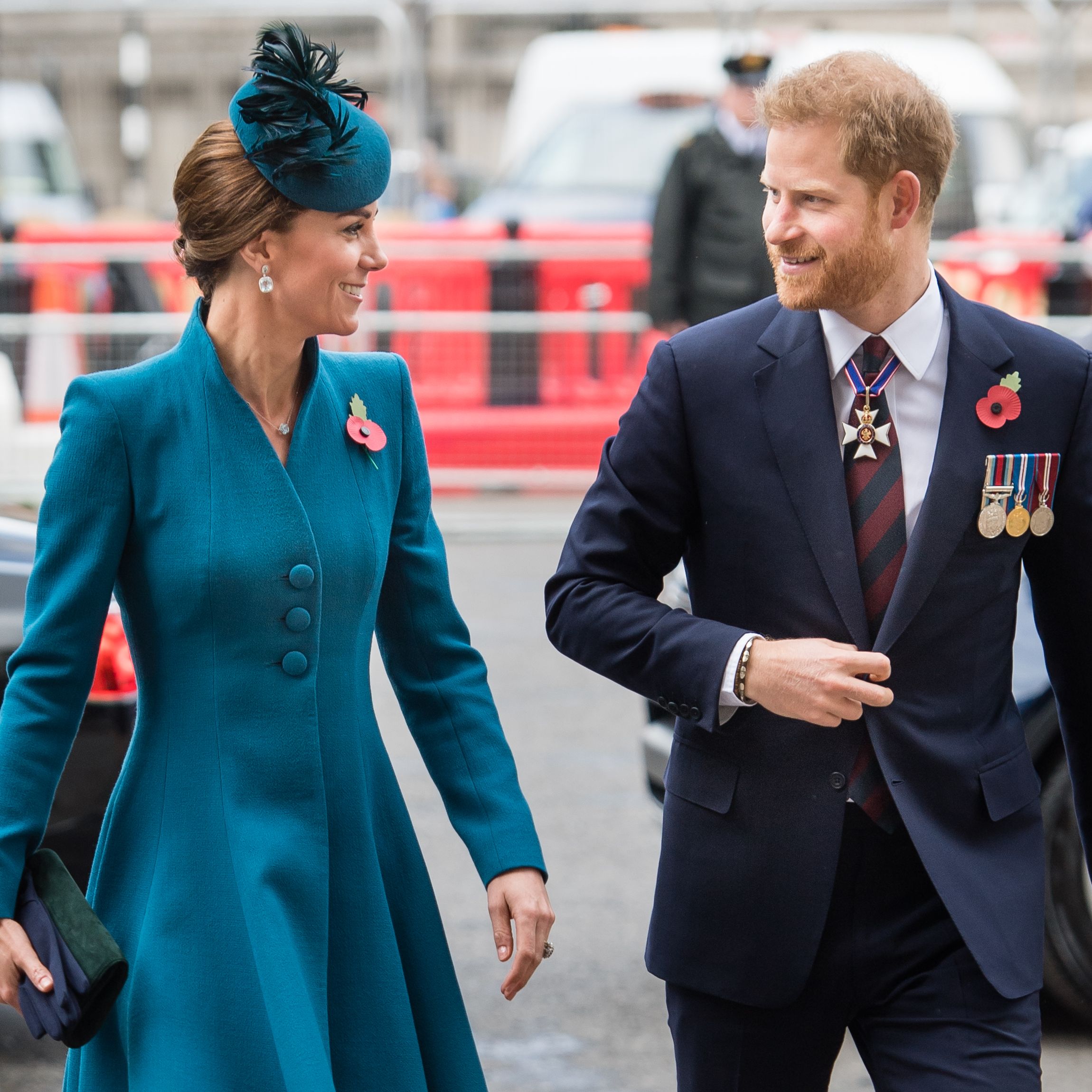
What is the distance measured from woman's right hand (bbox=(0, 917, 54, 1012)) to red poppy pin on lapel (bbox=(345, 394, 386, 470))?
785mm

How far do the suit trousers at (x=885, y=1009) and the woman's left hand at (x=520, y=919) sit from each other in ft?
0.87

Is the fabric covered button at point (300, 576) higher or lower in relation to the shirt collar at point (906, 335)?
lower

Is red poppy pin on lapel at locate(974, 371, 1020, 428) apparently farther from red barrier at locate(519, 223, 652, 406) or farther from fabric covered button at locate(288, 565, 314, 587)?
red barrier at locate(519, 223, 652, 406)

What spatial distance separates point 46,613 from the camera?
2588mm

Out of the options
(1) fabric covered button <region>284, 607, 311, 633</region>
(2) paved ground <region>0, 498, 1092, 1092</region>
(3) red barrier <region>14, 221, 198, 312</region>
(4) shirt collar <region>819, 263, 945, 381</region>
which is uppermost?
(4) shirt collar <region>819, 263, 945, 381</region>

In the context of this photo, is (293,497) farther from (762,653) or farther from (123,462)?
(762,653)

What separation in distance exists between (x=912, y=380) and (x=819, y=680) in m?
0.51

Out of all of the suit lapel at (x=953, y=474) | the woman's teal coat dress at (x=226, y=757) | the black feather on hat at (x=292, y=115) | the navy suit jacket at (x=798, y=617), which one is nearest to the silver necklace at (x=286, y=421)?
the woman's teal coat dress at (x=226, y=757)

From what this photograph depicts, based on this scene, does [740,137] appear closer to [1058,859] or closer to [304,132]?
[1058,859]

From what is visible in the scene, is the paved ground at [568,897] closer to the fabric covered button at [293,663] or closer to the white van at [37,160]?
the fabric covered button at [293,663]

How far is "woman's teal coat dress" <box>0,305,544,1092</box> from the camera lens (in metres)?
2.58

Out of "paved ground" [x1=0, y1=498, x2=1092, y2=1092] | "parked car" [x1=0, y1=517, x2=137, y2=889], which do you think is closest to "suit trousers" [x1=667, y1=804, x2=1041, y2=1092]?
"paved ground" [x1=0, y1=498, x2=1092, y2=1092]

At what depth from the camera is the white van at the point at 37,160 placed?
1906 centimetres

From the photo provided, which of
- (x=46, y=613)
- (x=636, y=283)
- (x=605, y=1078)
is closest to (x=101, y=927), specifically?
(x=46, y=613)
